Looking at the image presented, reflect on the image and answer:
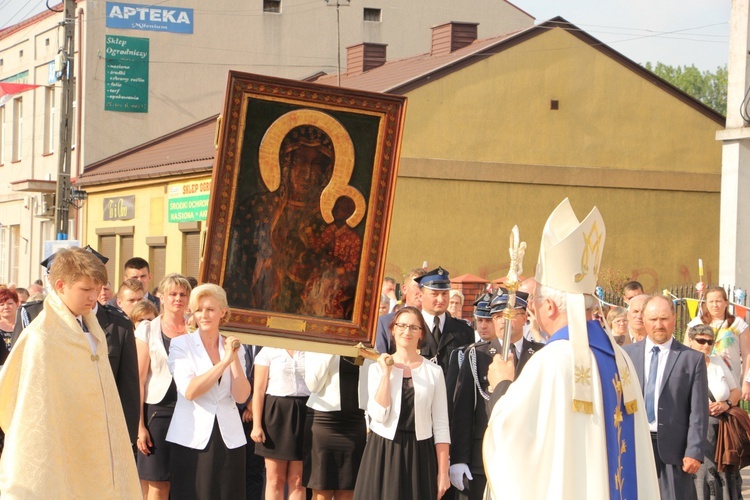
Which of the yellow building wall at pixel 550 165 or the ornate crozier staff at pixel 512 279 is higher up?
the yellow building wall at pixel 550 165

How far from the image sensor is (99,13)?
32.4 metres

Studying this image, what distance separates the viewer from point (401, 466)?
7.71m

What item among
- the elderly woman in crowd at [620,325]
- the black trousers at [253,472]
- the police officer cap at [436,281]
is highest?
the police officer cap at [436,281]

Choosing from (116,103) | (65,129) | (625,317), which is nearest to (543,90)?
(65,129)

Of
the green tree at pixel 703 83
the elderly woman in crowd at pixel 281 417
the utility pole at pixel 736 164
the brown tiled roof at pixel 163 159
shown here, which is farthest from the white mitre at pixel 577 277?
the green tree at pixel 703 83

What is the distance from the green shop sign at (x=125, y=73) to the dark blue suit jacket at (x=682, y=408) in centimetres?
2719

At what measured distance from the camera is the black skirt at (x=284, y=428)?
8547mm

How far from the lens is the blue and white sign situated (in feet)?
107

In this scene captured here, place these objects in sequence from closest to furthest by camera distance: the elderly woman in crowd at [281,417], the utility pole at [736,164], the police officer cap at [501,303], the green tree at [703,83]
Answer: the police officer cap at [501,303], the elderly woman in crowd at [281,417], the utility pole at [736,164], the green tree at [703,83]

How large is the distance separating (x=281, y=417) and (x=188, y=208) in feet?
64.8

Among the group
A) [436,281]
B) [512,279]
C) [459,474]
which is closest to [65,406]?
[512,279]

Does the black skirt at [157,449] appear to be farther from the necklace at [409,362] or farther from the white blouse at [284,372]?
the necklace at [409,362]

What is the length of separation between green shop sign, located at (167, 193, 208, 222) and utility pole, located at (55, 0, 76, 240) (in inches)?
110

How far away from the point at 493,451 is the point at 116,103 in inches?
1162
